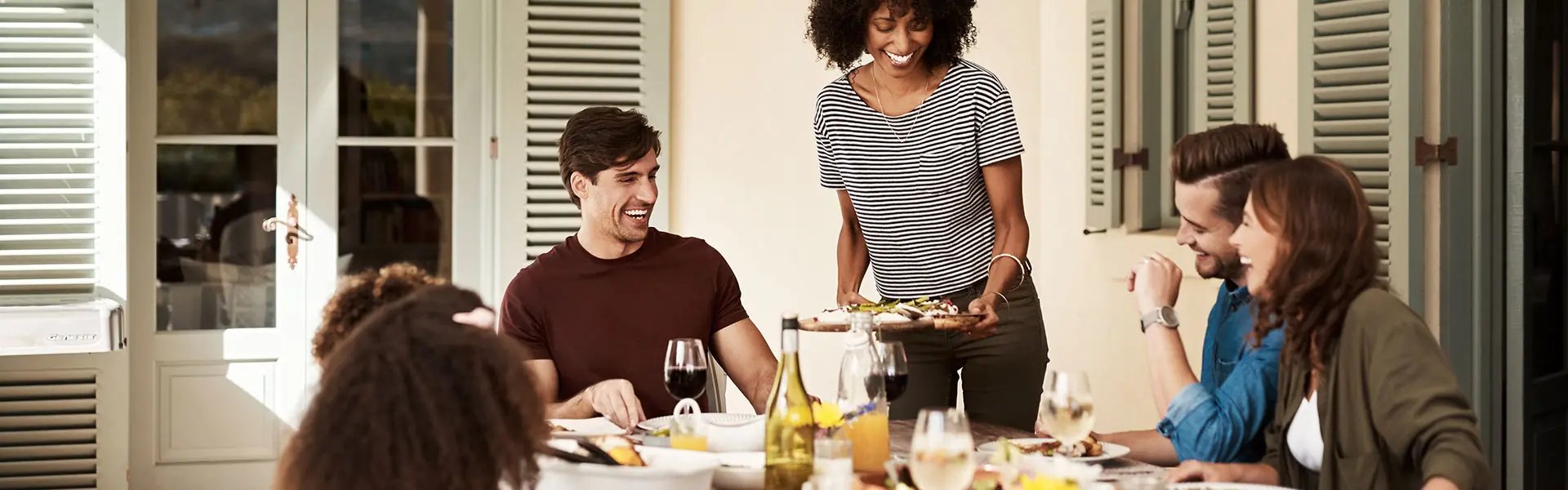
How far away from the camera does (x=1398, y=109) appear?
3.25m

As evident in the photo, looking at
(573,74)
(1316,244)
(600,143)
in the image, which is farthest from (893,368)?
(573,74)

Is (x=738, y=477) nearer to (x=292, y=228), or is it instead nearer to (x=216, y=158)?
(x=292, y=228)

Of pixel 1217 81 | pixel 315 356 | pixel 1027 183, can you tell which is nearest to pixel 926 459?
pixel 315 356

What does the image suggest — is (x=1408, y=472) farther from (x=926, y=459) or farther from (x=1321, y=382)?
(x=926, y=459)

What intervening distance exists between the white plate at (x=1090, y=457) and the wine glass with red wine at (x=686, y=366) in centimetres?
45

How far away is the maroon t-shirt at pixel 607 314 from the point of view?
2.81 meters

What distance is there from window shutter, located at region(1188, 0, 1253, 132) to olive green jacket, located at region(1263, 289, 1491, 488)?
7.05 ft

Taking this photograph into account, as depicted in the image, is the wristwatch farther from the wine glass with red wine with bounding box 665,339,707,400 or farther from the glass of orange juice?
the wine glass with red wine with bounding box 665,339,707,400

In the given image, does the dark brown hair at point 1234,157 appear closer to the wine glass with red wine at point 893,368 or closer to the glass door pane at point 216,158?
the wine glass with red wine at point 893,368

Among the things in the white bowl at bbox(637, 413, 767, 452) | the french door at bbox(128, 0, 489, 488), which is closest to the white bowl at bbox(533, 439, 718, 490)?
the white bowl at bbox(637, 413, 767, 452)

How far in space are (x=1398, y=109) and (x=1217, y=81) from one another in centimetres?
91

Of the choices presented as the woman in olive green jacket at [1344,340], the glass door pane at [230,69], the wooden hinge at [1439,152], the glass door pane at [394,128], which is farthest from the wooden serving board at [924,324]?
the glass door pane at [230,69]

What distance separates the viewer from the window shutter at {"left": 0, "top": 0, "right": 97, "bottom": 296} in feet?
15.1

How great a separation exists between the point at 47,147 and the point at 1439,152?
3972mm
